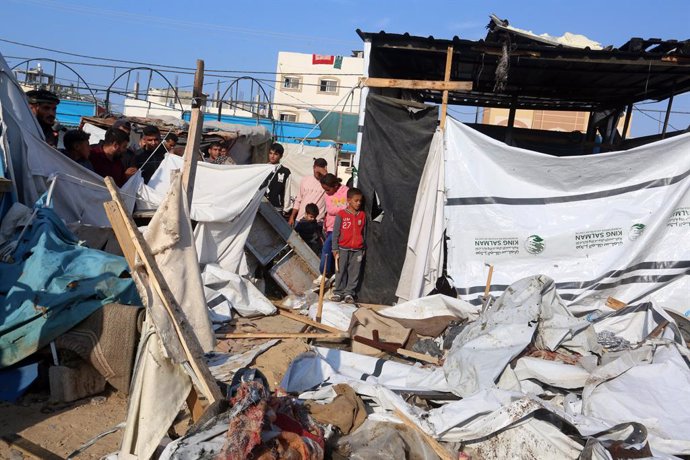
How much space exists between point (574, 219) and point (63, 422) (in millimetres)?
5154

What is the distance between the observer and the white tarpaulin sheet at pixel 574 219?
6.55 metres

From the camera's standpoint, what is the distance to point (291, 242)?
26.7 feet

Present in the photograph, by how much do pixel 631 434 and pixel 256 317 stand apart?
13.6 feet

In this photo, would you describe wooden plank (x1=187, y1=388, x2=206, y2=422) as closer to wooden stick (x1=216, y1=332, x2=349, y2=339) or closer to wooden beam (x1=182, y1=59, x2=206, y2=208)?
wooden beam (x1=182, y1=59, x2=206, y2=208)

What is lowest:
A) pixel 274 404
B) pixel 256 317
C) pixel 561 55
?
pixel 256 317

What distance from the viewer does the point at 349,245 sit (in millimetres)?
7426

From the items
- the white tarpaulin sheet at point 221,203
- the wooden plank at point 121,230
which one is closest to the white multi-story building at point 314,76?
the white tarpaulin sheet at point 221,203

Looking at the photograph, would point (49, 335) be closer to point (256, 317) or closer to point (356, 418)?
point (356, 418)

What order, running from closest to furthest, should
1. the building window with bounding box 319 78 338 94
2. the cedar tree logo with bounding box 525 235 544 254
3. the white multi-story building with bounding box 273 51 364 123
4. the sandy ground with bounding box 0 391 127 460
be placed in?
the sandy ground with bounding box 0 391 127 460
the cedar tree logo with bounding box 525 235 544 254
the white multi-story building with bounding box 273 51 364 123
the building window with bounding box 319 78 338 94

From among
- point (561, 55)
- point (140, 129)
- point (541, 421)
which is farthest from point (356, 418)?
point (140, 129)

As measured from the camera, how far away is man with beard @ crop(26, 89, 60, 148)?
7.06m

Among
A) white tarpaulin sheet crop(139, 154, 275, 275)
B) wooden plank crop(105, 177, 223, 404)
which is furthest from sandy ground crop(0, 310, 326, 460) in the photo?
white tarpaulin sheet crop(139, 154, 275, 275)

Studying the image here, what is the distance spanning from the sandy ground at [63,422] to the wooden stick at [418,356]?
2316 mm

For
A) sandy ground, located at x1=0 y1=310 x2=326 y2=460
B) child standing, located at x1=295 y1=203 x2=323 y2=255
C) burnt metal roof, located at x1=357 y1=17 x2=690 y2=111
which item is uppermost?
burnt metal roof, located at x1=357 y1=17 x2=690 y2=111
